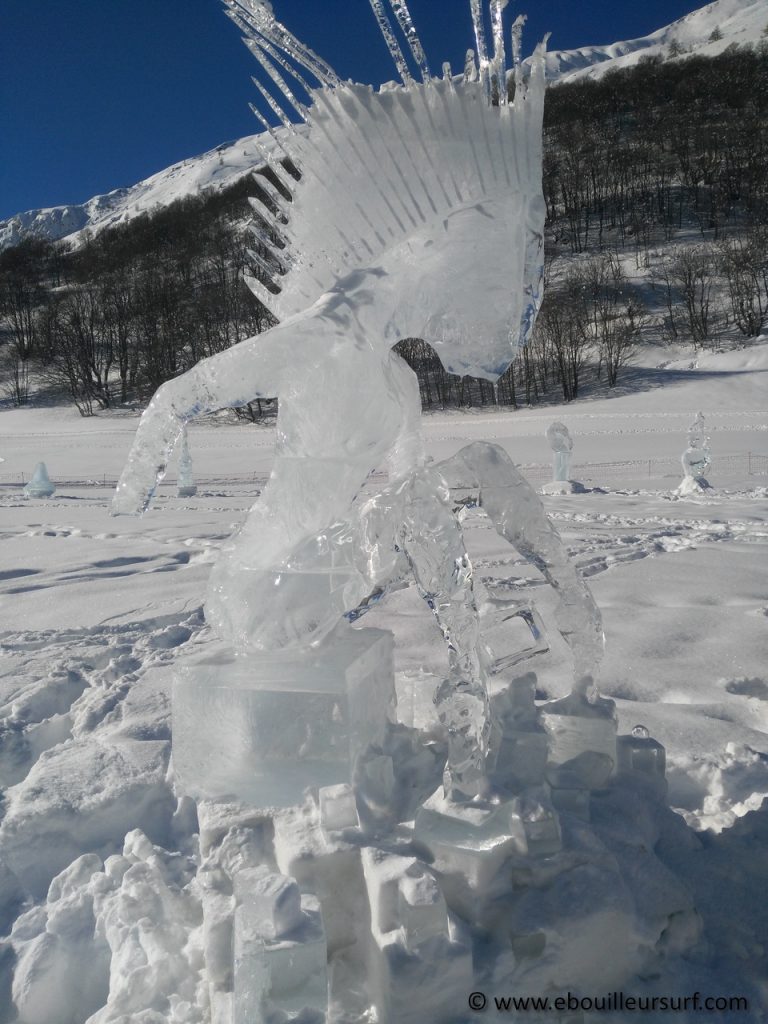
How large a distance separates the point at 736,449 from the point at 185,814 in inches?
514

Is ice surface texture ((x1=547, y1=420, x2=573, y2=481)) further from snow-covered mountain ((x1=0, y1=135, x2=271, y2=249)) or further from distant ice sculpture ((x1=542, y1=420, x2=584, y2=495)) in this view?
snow-covered mountain ((x1=0, y1=135, x2=271, y2=249))

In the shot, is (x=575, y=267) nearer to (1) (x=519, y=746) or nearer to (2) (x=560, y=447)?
(2) (x=560, y=447)

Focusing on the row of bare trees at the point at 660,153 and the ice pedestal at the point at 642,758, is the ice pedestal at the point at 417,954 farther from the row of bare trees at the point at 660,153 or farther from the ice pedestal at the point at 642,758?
the row of bare trees at the point at 660,153

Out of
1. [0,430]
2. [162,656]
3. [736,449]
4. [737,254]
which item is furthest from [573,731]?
[737,254]

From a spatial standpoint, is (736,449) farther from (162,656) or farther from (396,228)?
(396,228)

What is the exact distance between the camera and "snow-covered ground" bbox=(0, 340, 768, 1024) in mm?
1938

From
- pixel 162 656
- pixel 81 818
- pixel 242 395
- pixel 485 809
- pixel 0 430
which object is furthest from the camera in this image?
pixel 0 430

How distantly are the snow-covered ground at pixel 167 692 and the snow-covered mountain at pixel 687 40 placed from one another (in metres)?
49.7

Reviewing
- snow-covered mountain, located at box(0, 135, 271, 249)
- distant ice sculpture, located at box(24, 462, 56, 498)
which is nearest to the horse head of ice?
distant ice sculpture, located at box(24, 462, 56, 498)

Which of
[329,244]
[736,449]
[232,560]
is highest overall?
[329,244]

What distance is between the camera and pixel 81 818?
2.57 m

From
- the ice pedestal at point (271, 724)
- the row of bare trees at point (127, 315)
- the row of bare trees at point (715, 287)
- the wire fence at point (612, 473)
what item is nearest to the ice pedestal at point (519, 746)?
the ice pedestal at point (271, 724)

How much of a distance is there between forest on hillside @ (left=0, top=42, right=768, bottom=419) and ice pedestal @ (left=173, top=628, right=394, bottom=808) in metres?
18.5

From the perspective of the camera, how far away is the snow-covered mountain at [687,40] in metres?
47.9
